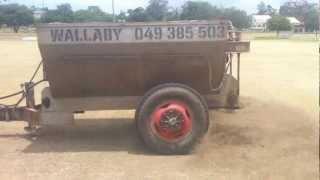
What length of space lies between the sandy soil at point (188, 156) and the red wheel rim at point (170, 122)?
28cm

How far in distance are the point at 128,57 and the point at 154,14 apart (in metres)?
13.5

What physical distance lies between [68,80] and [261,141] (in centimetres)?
263

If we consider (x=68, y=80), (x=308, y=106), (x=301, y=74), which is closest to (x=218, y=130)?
(x=68, y=80)

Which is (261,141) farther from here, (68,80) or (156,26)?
(68,80)

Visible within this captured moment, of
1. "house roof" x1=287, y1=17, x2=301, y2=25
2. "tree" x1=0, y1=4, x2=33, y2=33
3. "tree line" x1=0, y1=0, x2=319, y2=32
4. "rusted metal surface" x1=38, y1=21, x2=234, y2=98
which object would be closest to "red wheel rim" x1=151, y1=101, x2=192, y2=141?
"rusted metal surface" x1=38, y1=21, x2=234, y2=98

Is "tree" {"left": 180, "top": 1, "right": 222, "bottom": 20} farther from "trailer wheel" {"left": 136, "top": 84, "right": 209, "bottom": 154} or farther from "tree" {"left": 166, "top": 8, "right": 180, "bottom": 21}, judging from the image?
"trailer wheel" {"left": 136, "top": 84, "right": 209, "bottom": 154}

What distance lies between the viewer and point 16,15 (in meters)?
87.6

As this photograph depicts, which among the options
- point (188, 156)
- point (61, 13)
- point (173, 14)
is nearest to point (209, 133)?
point (188, 156)

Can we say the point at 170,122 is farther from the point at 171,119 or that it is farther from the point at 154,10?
the point at 154,10

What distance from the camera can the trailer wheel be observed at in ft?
26.2

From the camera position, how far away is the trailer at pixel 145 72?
26.2 ft

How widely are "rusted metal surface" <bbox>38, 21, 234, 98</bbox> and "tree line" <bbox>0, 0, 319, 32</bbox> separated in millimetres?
1711

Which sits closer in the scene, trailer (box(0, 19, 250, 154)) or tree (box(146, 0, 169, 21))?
trailer (box(0, 19, 250, 154))

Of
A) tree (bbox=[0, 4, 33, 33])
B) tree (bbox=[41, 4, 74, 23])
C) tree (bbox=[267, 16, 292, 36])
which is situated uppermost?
tree (bbox=[41, 4, 74, 23])
